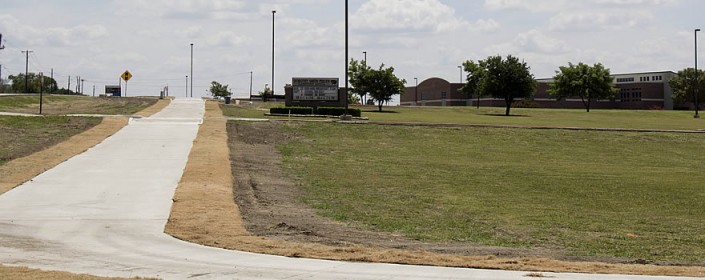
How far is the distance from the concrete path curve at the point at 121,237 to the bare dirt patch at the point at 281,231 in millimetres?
476

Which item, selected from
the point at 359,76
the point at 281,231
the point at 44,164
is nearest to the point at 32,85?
the point at 359,76

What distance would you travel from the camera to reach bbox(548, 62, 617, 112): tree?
101812mm

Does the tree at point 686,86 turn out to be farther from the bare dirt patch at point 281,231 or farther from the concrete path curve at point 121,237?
the concrete path curve at point 121,237

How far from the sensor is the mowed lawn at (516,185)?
18.2m

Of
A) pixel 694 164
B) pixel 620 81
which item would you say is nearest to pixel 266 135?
pixel 694 164

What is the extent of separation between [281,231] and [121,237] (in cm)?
297

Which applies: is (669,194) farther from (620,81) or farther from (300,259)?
(620,81)

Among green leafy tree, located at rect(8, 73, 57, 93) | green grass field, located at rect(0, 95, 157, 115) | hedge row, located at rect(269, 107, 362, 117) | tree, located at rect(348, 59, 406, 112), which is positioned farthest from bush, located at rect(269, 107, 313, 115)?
green leafy tree, located at rect(8, 73, 57, 93)

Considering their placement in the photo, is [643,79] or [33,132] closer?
[33,132]

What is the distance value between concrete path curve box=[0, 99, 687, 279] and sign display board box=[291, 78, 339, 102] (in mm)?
34820

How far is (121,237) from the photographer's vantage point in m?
15.2

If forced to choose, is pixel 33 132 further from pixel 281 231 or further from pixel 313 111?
pixel 281 231

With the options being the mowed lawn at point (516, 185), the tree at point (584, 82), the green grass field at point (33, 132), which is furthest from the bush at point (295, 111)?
the tree at point (584, 82)

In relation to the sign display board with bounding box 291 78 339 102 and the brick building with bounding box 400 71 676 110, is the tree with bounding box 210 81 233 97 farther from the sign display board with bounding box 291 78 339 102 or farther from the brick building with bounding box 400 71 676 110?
the sign display board with bounding box 291 78 339 102
